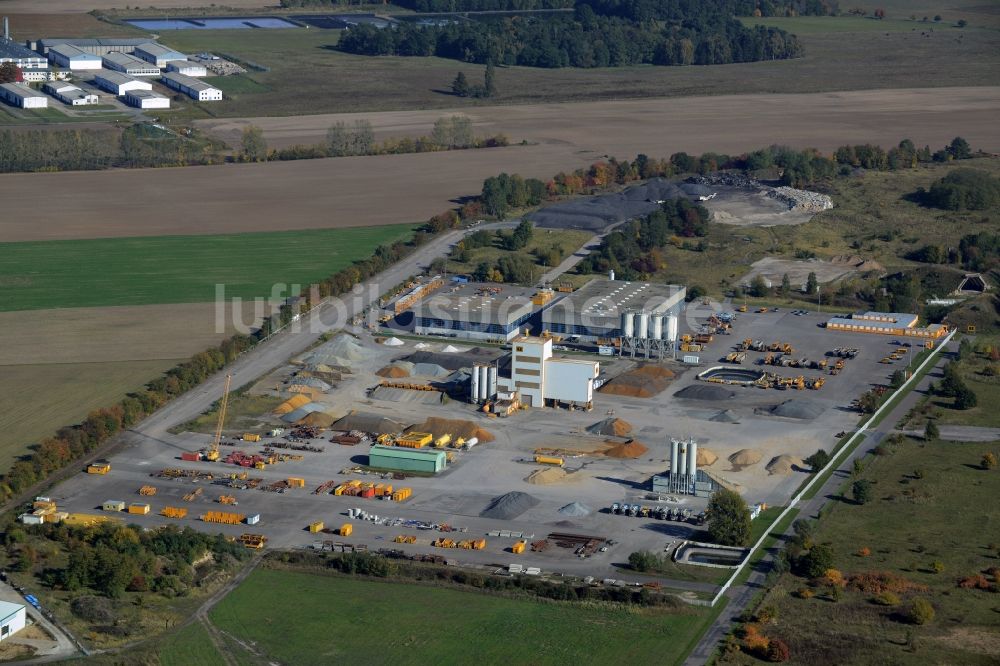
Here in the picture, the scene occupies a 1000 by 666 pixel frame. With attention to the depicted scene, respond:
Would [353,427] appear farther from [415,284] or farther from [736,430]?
[415,284]

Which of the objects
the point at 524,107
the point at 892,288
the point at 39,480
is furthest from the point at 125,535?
the point at 524,107

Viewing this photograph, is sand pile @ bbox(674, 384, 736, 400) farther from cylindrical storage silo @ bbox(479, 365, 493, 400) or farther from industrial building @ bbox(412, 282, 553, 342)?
industrial building @ bbox(412, 282, 553, 342)

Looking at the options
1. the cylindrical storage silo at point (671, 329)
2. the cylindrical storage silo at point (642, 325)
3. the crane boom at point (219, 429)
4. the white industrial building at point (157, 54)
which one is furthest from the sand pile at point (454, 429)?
the white industrial building at point (157, 54)

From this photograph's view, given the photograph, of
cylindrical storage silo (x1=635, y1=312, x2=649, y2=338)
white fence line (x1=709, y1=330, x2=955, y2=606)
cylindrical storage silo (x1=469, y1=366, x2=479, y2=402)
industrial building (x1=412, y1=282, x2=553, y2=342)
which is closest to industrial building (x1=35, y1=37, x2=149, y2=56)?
industrial building (x1=412, y1=282, x2=553, y2=342)

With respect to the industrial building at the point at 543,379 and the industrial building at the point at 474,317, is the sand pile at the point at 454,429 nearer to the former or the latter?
the industrial building at the point at 543,379

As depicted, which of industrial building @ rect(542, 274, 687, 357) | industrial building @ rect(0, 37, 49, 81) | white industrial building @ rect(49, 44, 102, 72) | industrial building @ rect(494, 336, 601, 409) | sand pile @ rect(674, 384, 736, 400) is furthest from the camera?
white industrial building @ rect(49, 44, 102, 72)
